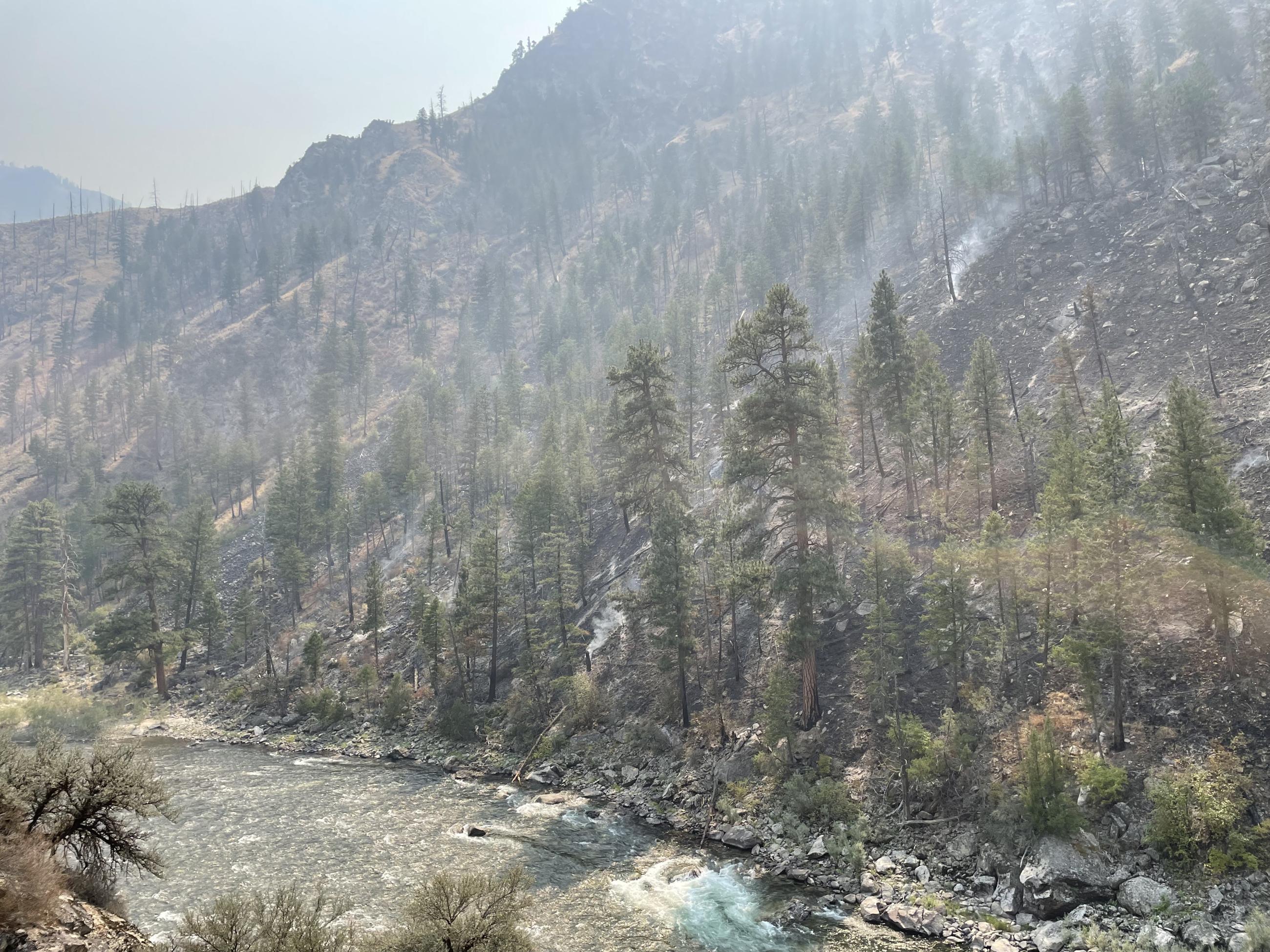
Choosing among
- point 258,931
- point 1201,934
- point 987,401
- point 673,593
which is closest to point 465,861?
point 258,931

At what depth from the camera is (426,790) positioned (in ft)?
109

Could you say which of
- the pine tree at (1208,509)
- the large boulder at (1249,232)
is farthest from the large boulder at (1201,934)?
the large boulder at (1249,232)

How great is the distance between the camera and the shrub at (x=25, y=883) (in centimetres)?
1134

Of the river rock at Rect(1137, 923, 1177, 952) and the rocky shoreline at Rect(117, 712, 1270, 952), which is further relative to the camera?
the rocky shoreline at Rect(117, 712, 1270, 952)

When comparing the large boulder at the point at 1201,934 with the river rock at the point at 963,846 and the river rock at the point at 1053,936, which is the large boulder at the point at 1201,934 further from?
the river rock at the point at 963,846

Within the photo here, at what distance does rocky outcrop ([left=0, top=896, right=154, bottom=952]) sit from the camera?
11.3m

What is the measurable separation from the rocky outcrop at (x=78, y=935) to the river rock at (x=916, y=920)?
746 inches

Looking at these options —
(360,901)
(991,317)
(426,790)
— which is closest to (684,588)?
(426,790)

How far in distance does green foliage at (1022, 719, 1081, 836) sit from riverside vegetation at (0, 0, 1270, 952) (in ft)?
0.36

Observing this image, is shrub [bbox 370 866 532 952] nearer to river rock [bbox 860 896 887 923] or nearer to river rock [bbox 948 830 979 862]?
river rock [bbox 860 896 887 923]

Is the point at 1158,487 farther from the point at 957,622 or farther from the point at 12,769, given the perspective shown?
the point at 12,769

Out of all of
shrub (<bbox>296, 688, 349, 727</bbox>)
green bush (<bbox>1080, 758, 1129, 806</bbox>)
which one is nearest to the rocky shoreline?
green bush (<bbox>1080, 758, 1129, 806</bbox>)

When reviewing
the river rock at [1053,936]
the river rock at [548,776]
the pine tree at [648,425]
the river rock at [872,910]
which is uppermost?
the pine tree at [648,425]

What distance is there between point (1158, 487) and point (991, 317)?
4830 cm
